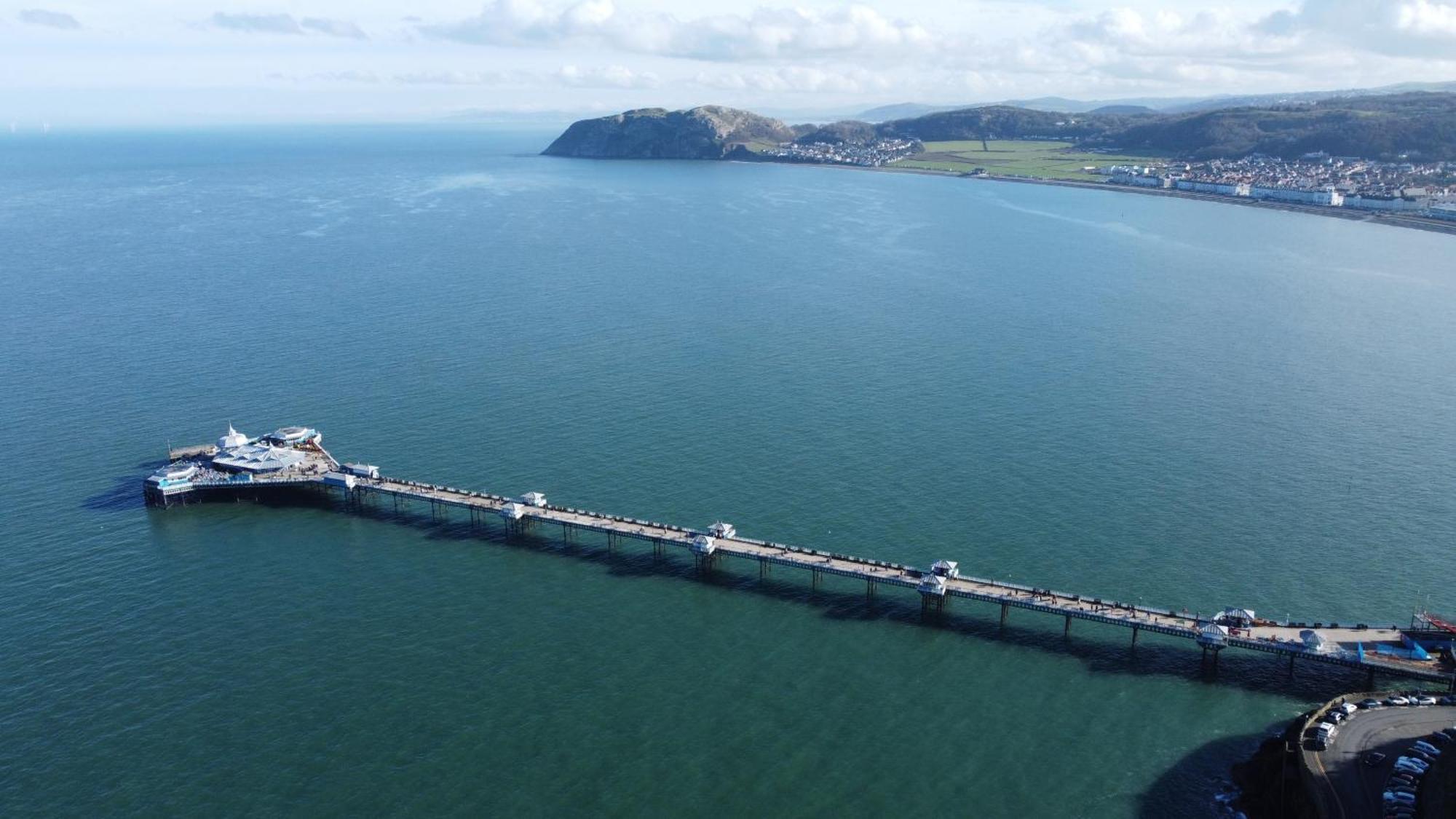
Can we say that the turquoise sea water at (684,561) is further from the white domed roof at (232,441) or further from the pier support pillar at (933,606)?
the white domed roof at (232,441)

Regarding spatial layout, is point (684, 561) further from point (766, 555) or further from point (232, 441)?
point (232, 441)

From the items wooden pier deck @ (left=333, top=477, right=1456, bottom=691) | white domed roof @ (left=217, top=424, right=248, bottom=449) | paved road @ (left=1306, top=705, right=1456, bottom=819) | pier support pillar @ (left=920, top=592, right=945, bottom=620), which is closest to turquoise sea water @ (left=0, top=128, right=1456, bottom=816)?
pier support pillar @ (left=920, top=592, right=945, bottom=620)

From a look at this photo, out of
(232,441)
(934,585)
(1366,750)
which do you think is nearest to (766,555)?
(934,585)

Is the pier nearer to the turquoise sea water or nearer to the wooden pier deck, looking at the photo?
the wooden pier deck

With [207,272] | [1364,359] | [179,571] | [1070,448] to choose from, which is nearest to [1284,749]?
[1070,448]

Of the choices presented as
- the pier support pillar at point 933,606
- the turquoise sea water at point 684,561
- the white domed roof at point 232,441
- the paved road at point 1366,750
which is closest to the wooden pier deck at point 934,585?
the pier support pillar at point 933,606

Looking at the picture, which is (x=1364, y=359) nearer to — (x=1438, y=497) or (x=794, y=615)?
(x=1438, y=497)
